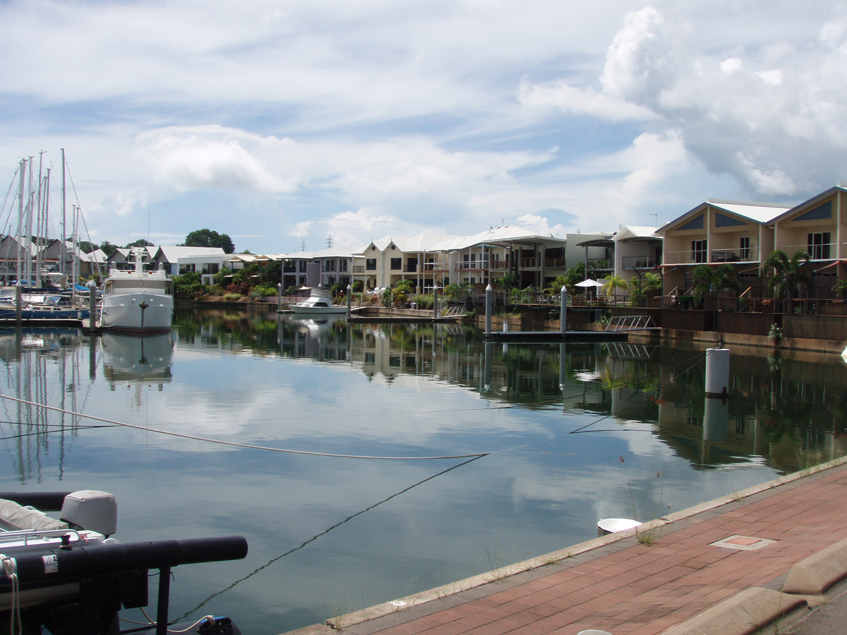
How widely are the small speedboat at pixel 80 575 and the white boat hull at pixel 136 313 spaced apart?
41607mm

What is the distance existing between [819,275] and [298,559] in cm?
3916

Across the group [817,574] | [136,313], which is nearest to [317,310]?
[136,313]

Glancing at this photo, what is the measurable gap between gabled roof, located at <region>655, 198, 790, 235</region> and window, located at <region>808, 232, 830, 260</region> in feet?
8.70

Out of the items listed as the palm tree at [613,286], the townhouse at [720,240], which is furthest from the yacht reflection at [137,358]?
the townhouse at [720,240]

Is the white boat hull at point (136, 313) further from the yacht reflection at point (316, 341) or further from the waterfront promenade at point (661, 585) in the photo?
the waterfront promenade at point (661, 585)

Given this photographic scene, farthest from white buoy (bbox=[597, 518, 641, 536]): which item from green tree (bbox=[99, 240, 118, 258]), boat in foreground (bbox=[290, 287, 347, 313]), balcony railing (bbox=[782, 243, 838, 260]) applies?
green tree (bbox=[99, 240, 118, 258])

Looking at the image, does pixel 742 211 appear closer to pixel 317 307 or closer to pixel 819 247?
pixel 819 247

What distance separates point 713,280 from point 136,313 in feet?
115

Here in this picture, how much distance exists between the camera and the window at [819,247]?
4066 cm

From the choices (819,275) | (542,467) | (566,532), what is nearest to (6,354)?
(542,467)

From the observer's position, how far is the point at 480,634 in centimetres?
450

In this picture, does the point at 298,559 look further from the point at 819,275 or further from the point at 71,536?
the point at 819,275

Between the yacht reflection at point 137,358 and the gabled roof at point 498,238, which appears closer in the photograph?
the yacht reflection at point 137,358

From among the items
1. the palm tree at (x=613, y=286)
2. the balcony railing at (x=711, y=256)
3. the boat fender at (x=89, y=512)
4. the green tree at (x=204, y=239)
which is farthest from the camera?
the green tree at (x=204, y=239)
